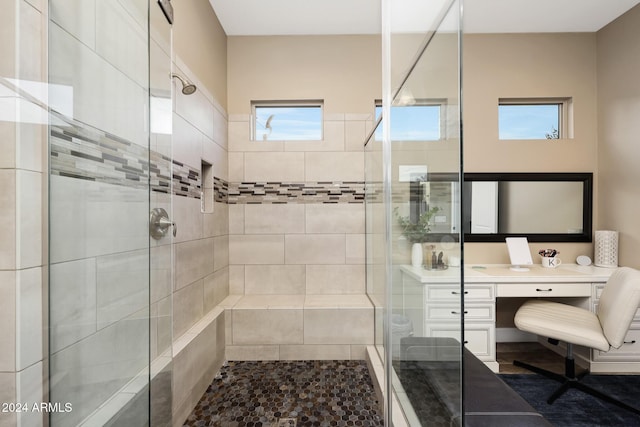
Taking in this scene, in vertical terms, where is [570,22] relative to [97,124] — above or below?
above

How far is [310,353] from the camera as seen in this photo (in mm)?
2387

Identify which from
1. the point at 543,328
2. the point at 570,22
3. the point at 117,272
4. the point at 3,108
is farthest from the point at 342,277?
the point at 570,22

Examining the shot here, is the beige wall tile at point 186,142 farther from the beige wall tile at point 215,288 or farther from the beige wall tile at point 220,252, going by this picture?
the beige wall tile at point 215,288

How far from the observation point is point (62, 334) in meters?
0.79

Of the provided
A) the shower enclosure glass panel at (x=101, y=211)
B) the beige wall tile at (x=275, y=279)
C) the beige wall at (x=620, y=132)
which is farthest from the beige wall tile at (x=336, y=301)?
the beige wall at (x=620, y=132)

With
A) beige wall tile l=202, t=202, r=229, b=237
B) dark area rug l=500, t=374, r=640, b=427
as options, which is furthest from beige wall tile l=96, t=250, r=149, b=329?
dark area rug l=500, t=374, r=640, b=427

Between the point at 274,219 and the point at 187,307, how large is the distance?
3.93 feet

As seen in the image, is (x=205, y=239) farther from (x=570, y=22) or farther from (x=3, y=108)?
(x=570, y=22)

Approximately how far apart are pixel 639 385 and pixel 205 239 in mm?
3470

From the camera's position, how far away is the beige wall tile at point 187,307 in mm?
1694

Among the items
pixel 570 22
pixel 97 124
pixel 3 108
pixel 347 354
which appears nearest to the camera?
pixel 3 108

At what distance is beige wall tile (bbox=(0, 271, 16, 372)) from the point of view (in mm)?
692

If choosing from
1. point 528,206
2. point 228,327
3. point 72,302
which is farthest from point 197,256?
point 528,206

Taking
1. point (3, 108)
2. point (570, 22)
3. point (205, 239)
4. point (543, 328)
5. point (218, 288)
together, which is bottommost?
point (543, 328)
